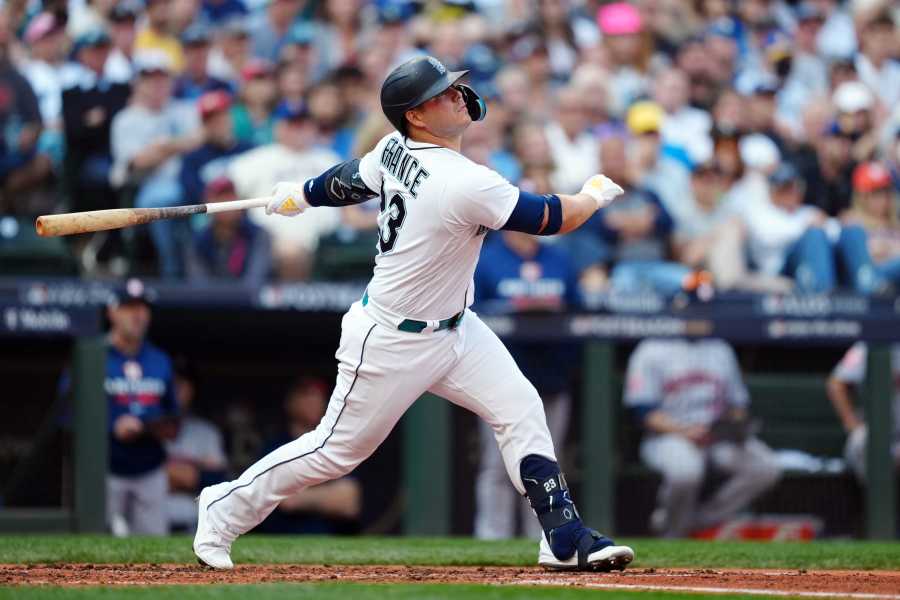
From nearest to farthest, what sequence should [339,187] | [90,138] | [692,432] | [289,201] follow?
[339,187]
[289,201]
[692,432]
[90,138]

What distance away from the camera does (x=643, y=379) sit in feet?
26.6

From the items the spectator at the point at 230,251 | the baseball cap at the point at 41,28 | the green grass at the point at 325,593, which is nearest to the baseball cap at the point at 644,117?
the spectator at the point at 230,251

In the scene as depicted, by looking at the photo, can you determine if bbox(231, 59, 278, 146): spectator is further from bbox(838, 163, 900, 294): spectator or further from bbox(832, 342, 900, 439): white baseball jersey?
bbox(832, 342, 900, 439): white baseball jersey

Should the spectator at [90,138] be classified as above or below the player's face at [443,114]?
above

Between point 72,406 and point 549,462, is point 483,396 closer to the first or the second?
point 549,462

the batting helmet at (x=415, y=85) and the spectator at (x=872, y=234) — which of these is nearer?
the batting helmet at (x=415, y=85)

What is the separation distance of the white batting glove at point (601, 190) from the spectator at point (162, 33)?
578 cm

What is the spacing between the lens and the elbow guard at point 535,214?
455 cm

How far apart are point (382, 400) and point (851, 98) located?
674 cm

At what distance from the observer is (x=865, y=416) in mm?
8203

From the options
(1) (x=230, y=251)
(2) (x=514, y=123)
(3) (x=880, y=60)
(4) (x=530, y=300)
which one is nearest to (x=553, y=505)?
(4) (x=530, y=300)

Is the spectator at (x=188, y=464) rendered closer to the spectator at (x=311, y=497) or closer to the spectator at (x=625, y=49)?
the spectator at (x=311, y=497)

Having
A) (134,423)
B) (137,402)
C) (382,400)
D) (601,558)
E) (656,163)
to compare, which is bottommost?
(601,558)

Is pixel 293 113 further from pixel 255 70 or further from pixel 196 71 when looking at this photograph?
pixel 196 71
